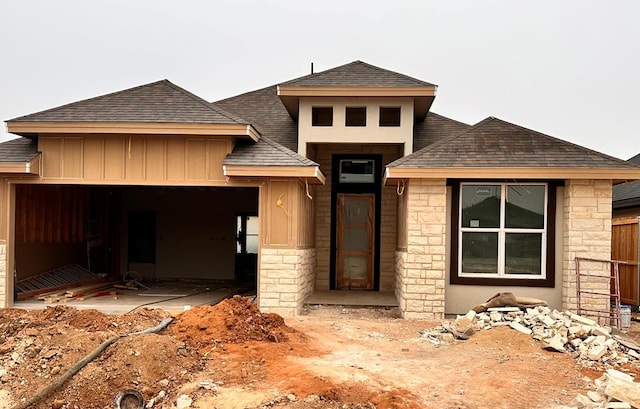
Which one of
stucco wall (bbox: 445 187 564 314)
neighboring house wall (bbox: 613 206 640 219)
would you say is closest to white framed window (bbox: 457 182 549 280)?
stucco wall (bbox: 445 187 564 314)

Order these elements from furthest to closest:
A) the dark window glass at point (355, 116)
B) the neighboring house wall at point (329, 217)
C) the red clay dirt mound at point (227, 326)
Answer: the neighboring house wall at point (329, 217) < the dark window glass at point (355, 116) < the red clay dirt mound at point (227, 326)

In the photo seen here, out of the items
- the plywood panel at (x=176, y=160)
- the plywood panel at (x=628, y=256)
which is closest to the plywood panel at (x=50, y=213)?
the plywood panel at (x=176, y=160)

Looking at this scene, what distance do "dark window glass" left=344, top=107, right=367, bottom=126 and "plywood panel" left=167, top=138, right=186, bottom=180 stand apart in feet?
14.1

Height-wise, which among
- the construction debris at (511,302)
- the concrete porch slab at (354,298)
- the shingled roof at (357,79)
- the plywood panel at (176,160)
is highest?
the shingled roof at (357,79)

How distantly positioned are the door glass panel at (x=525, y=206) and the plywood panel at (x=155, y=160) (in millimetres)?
7036

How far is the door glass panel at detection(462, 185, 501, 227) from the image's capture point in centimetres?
1043

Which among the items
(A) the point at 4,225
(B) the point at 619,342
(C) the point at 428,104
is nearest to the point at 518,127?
(C) the point at 428,104

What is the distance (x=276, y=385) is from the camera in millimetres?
5699

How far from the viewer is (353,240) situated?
14.2m

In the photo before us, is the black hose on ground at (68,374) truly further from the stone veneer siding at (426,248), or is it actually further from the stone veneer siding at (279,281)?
the stone veneer siding at (426,248)

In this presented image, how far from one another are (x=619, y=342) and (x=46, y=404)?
7658mm

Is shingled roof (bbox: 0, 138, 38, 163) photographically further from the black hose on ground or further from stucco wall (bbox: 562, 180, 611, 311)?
stucco wall (bbox: 562, 180, 611, 311)

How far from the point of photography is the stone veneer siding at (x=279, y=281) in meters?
10.6

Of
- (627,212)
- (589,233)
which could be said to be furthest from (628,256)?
(627,212)
